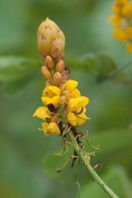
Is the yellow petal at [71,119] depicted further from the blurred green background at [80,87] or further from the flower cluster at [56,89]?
the blurred green background at [80,87]

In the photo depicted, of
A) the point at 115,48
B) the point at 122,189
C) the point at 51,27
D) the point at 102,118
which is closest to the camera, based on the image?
the point at 51,27

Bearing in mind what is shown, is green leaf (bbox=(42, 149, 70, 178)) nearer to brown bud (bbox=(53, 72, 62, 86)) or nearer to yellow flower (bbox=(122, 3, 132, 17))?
yellow flower (bbox=(122, 3, 132, 17))

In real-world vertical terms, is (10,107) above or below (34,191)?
above

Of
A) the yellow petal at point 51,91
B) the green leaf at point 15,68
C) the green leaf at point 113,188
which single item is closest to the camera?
the yellow petal at point 51,91

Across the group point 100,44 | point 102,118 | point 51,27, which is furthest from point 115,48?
point 51,27

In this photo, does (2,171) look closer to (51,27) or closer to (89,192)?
(89,192)

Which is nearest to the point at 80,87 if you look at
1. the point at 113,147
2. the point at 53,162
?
the point at 113,147

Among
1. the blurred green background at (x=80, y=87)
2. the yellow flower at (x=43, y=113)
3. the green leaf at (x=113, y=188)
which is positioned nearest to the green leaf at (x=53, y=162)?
the blurred green background at (x=80, y=87)
